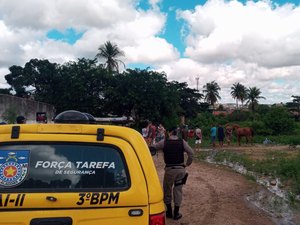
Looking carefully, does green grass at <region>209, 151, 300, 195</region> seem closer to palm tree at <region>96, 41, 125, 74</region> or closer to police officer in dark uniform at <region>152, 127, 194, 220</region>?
police officer in dark uniform at <region>152, 127, 194, 220</region>

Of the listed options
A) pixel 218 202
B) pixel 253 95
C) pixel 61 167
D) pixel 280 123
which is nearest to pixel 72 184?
pixel 61 167

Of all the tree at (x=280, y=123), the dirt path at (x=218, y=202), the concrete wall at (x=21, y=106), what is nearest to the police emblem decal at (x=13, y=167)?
the dirt path at (x=218, y=202)

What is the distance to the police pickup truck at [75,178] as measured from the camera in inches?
112

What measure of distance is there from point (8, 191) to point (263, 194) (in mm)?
8218

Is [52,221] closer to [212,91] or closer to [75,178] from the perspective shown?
[75,178]

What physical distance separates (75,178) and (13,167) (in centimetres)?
47

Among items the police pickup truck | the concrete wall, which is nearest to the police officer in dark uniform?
the police pickup truck

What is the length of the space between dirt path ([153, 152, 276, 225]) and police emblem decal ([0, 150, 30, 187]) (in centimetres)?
440

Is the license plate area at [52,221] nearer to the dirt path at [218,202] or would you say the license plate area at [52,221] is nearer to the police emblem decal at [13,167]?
the police emblem decal at [13,167]

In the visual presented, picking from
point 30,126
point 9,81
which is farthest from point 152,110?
point 30,126

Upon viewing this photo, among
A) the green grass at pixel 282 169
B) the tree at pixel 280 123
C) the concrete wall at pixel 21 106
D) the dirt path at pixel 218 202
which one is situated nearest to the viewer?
the dirt path at pixel 218 202

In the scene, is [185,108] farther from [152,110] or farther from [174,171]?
[174,171]

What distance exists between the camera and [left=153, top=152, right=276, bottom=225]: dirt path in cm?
721

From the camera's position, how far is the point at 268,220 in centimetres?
734
